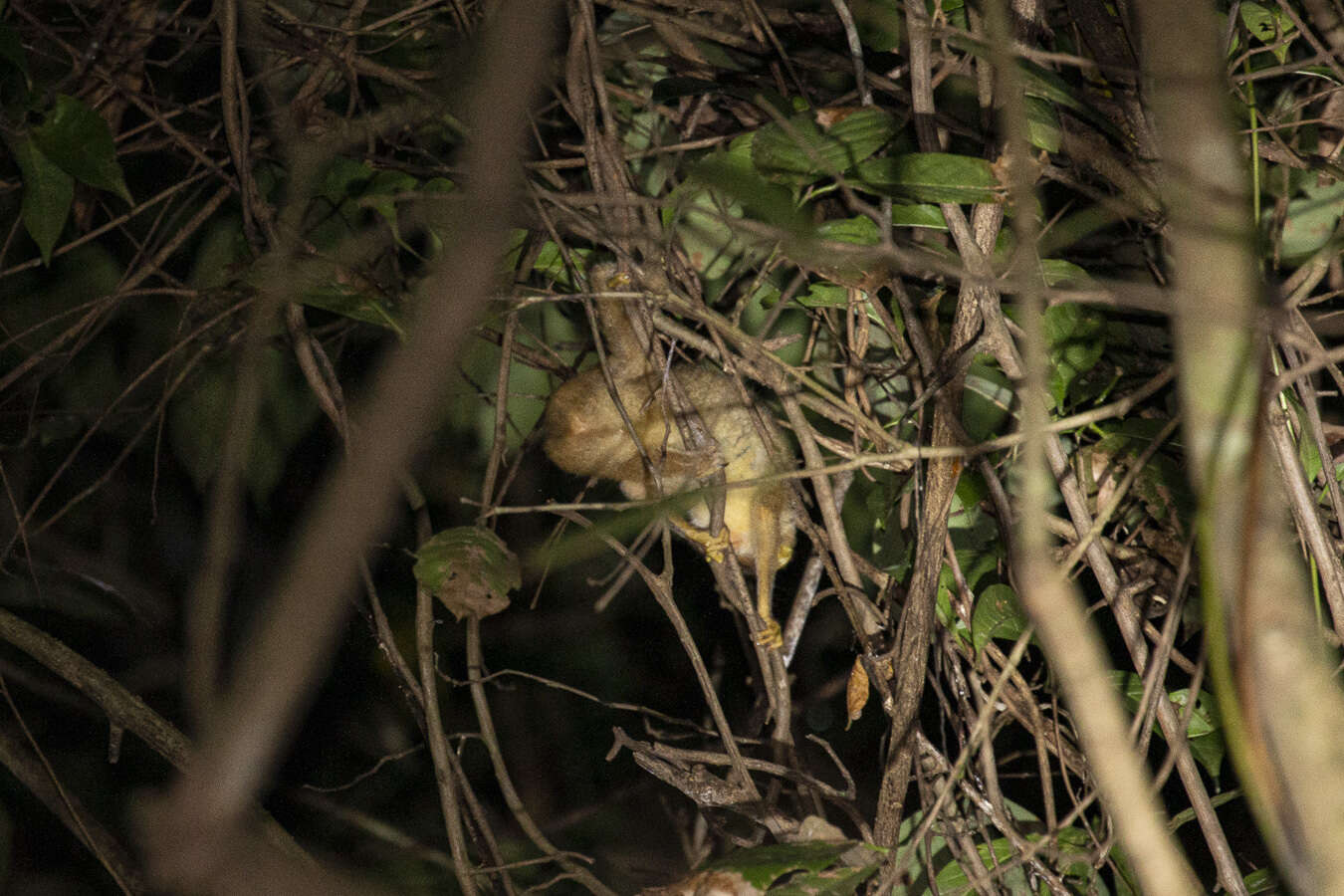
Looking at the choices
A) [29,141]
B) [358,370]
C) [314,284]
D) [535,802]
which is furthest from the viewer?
[535,802]

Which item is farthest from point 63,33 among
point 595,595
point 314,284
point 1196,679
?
point 1196,679

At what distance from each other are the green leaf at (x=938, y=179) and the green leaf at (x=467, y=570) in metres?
0.86

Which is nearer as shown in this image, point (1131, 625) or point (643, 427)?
point (1131, 625)

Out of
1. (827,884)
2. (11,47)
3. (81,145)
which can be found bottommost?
(827,884)

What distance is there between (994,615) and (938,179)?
611 millimetres

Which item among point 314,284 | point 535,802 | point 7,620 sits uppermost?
point 314,284

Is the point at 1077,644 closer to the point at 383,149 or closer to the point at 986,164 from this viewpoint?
the point at 986,164

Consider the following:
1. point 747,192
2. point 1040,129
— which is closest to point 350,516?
point 747,192

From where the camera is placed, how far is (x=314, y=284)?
1.75 m

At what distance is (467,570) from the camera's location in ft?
5.98

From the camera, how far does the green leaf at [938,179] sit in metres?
1.38

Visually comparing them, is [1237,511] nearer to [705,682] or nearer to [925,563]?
[925,563]

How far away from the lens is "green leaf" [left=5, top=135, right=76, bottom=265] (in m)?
1.93

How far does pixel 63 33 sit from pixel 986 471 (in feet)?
7.15
